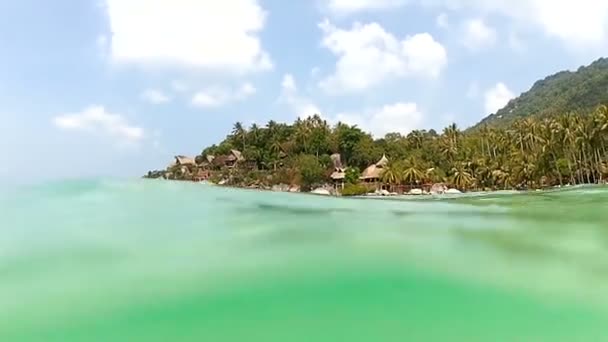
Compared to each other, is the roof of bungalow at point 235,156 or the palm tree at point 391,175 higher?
the roof of bungalow at point 235,156

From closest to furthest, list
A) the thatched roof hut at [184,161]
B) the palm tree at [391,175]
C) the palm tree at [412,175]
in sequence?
the palm tree at [391,175], the palm tree at [412,175], the thatched roof hut at [184,161]

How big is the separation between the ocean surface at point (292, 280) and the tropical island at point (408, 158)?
84.6ft

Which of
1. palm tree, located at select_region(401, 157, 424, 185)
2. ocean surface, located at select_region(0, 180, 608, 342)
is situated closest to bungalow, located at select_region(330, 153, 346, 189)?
palm tree, located at select_region(401, 157, 424, 185)

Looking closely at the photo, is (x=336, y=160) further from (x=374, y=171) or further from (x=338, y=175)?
(x=374, y=171)

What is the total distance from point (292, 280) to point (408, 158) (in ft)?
119

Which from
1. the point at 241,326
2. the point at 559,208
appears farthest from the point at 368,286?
the point at 559,208

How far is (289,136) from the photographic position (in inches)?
1973

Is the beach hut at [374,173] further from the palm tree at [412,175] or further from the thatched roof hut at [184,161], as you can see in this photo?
the thatched roof hut at [184,161]

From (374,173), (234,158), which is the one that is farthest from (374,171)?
(234,158)

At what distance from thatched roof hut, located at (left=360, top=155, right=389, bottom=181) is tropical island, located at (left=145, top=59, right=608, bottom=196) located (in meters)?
0.07

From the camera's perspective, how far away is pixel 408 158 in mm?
42750

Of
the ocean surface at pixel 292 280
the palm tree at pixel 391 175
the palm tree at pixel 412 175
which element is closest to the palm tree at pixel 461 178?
the palm tree at pixel 412 175

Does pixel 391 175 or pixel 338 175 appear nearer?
pixel 391 175

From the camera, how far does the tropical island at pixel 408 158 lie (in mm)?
37594
